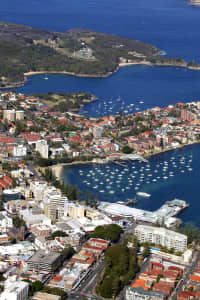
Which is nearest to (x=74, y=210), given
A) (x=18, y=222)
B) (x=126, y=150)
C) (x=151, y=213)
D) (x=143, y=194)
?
(x=18, y=222)

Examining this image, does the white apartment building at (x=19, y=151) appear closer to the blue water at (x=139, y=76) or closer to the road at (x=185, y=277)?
the blue water at (x=139, y=76)

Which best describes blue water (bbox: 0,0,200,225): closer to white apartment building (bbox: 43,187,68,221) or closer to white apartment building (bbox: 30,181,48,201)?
white apartment building (bbox: 30,181,48,201)

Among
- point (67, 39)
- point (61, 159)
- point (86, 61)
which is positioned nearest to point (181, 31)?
point (67, 39)

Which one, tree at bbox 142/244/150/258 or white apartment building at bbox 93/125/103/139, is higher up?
white apartment building at bbox 93/125/103/139

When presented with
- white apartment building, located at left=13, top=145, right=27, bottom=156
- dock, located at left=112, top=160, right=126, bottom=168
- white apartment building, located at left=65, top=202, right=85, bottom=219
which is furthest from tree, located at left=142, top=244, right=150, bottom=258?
white apartment building, located at left=13, top=145, right=27, bottom=156

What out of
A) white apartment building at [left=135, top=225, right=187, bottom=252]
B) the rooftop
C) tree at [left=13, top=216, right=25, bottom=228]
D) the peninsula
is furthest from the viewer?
the peninsula

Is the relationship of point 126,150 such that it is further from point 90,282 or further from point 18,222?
point 90,282
